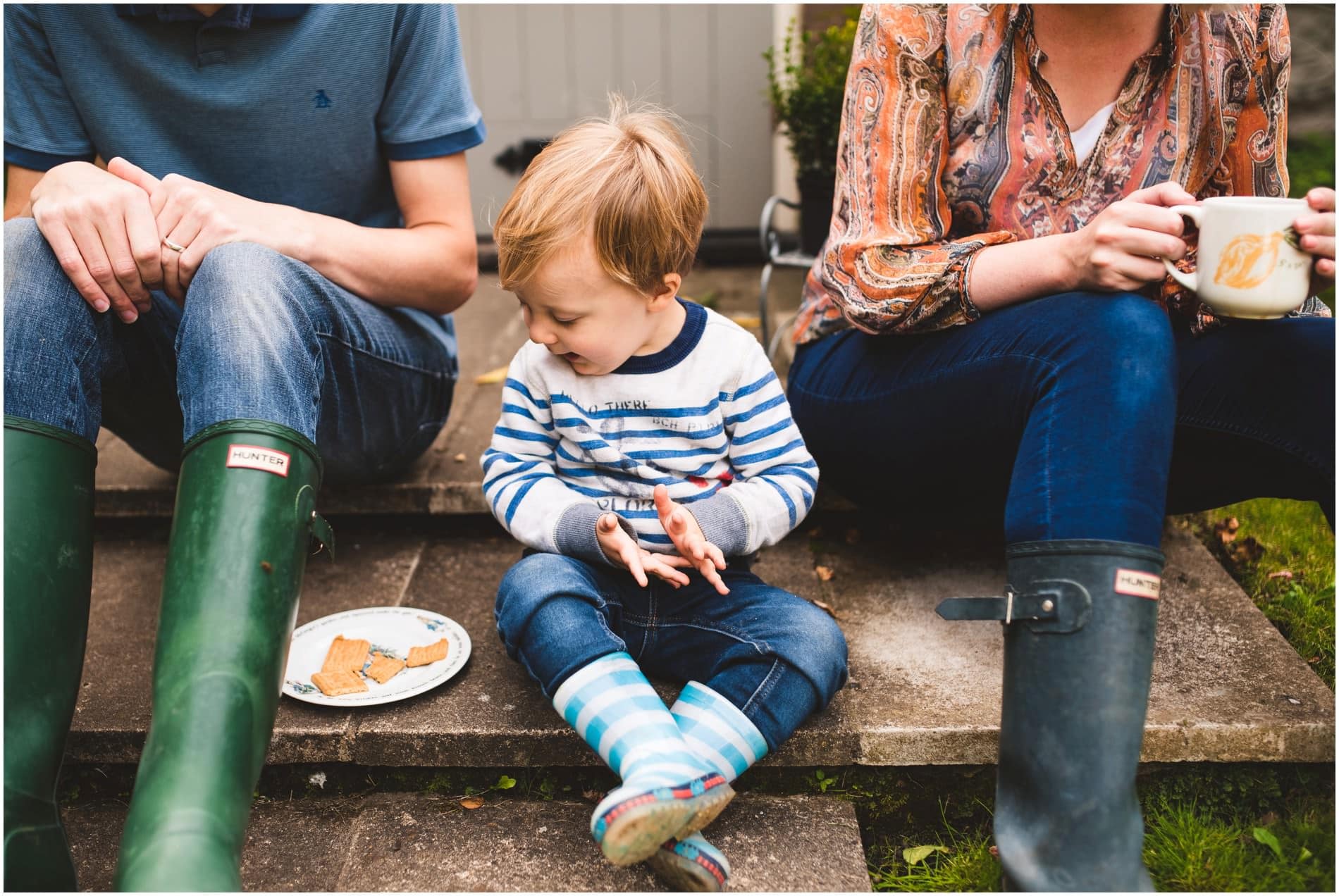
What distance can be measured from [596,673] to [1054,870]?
24.9 inches

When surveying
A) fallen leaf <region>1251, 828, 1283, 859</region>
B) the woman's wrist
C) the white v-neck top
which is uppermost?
the white v-neck top

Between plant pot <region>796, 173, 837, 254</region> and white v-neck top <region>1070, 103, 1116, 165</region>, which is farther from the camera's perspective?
plant pot <region>796, 173, 837, 254</region>

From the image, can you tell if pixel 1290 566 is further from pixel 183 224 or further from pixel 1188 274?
pixel 183 224

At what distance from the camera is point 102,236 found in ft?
5.12

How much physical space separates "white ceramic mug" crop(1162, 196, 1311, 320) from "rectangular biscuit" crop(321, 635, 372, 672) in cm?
139

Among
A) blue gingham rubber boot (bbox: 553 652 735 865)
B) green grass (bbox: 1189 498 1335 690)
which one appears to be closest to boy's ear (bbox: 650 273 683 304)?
blue gingham rubber boot (bbox: 553 652 735 865)

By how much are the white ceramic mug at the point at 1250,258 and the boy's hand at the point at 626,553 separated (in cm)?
80

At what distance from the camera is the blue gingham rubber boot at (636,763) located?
1.32 metres

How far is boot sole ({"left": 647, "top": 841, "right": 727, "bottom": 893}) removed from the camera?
4.60 feet

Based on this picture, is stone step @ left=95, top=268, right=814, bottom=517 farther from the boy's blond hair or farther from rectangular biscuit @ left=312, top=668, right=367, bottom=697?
the boy's blond hair

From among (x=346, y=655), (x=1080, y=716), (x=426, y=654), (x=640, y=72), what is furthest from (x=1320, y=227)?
(x=640, y=72)

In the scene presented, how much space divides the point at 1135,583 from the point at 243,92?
161cm

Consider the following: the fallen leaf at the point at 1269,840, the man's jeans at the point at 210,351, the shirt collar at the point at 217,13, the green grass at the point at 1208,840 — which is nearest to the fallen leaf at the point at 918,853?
the green grass at the point at 1208,840

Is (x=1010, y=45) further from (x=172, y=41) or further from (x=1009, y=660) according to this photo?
(x=172, y=41)
